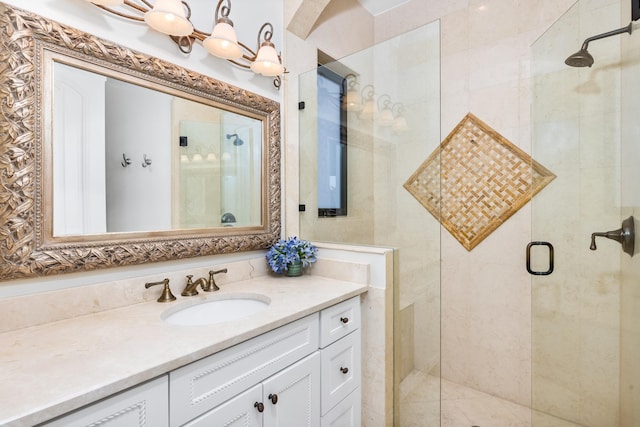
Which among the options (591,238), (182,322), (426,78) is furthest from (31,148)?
(591,238)

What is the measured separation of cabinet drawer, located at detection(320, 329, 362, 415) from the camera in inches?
52.1

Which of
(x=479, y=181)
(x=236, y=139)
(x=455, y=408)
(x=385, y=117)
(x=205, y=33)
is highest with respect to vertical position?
(x=205, y=33)

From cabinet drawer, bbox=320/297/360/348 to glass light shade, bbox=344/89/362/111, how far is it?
116 cm

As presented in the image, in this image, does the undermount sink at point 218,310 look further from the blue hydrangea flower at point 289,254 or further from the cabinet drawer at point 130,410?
the cabinet drawer at point 130,410

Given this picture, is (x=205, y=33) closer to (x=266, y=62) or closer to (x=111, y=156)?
(x=266, y=62)

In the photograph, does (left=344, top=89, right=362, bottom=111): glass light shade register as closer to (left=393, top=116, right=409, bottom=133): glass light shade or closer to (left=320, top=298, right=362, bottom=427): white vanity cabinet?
(left=393, top=116, right=409, bottom=133): glass light shade

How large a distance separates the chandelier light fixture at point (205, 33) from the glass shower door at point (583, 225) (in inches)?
56.1

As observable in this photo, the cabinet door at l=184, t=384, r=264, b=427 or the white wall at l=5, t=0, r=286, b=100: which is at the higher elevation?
the white wall at l=5, t=0, r=286, b=100

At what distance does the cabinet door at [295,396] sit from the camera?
107 centimetres

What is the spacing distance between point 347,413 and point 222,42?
1799mm

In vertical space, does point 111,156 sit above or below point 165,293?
above

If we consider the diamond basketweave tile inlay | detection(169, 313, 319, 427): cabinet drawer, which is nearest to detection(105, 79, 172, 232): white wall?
detection(169, 313, 319, 427): cabinet drawer

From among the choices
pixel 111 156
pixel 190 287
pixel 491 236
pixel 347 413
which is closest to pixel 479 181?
pixel 491 236

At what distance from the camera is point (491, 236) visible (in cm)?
207
